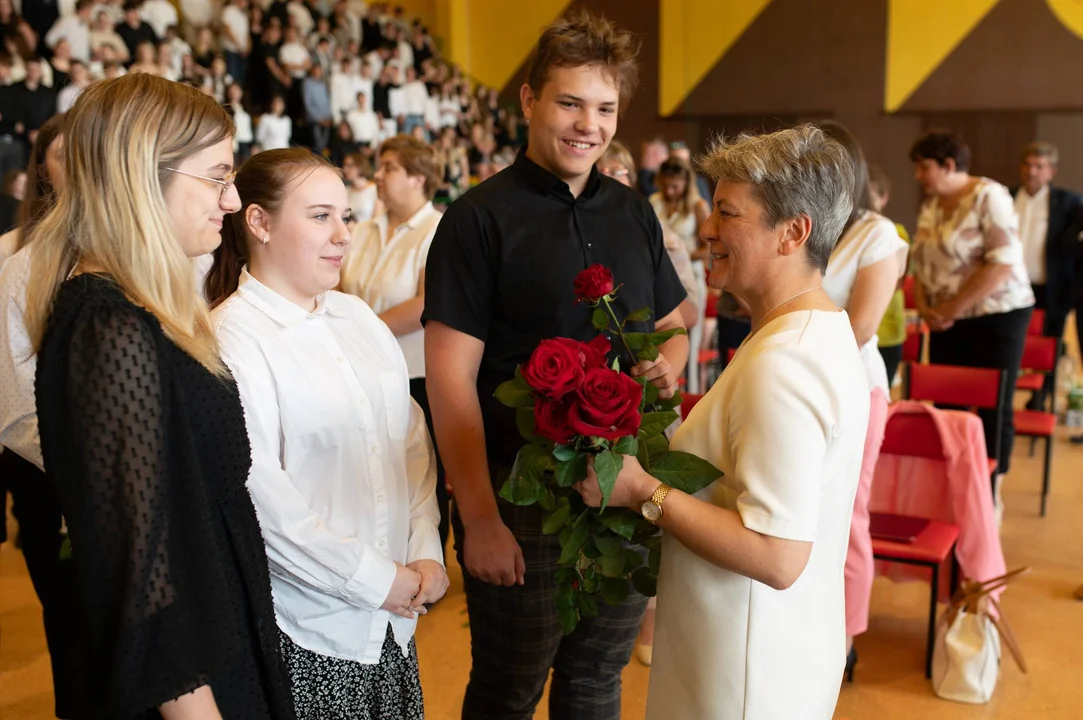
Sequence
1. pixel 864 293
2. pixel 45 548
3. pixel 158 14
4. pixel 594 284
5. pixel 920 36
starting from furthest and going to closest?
pixel 920 36
pixel 158 14
pixel 864 293
pixel 45 548
pixel 594 284

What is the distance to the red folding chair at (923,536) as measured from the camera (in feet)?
10.4

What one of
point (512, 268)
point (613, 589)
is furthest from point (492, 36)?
point (613, 589)

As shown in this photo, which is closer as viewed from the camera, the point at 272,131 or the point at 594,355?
the point at 594,355

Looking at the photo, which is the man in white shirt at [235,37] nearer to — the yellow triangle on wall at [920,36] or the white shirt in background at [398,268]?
the white shirt in background at [398,268]

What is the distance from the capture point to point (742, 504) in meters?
1.35

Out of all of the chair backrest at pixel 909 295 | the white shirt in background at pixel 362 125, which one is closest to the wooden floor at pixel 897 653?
the chair backrest at pixel 909 295

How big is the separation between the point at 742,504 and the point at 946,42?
15474 mm

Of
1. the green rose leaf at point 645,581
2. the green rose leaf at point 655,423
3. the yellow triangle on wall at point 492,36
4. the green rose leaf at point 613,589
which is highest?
the yellow triangle on wall at point 492,36

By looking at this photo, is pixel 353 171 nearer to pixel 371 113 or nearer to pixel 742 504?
pixel 371 113

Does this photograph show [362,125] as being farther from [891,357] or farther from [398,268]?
[891,357]

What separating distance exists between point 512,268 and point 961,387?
294cm

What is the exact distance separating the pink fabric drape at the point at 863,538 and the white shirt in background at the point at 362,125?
36.7ft

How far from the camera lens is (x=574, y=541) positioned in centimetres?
147

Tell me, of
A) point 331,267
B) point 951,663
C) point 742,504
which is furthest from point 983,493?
point 331,267
